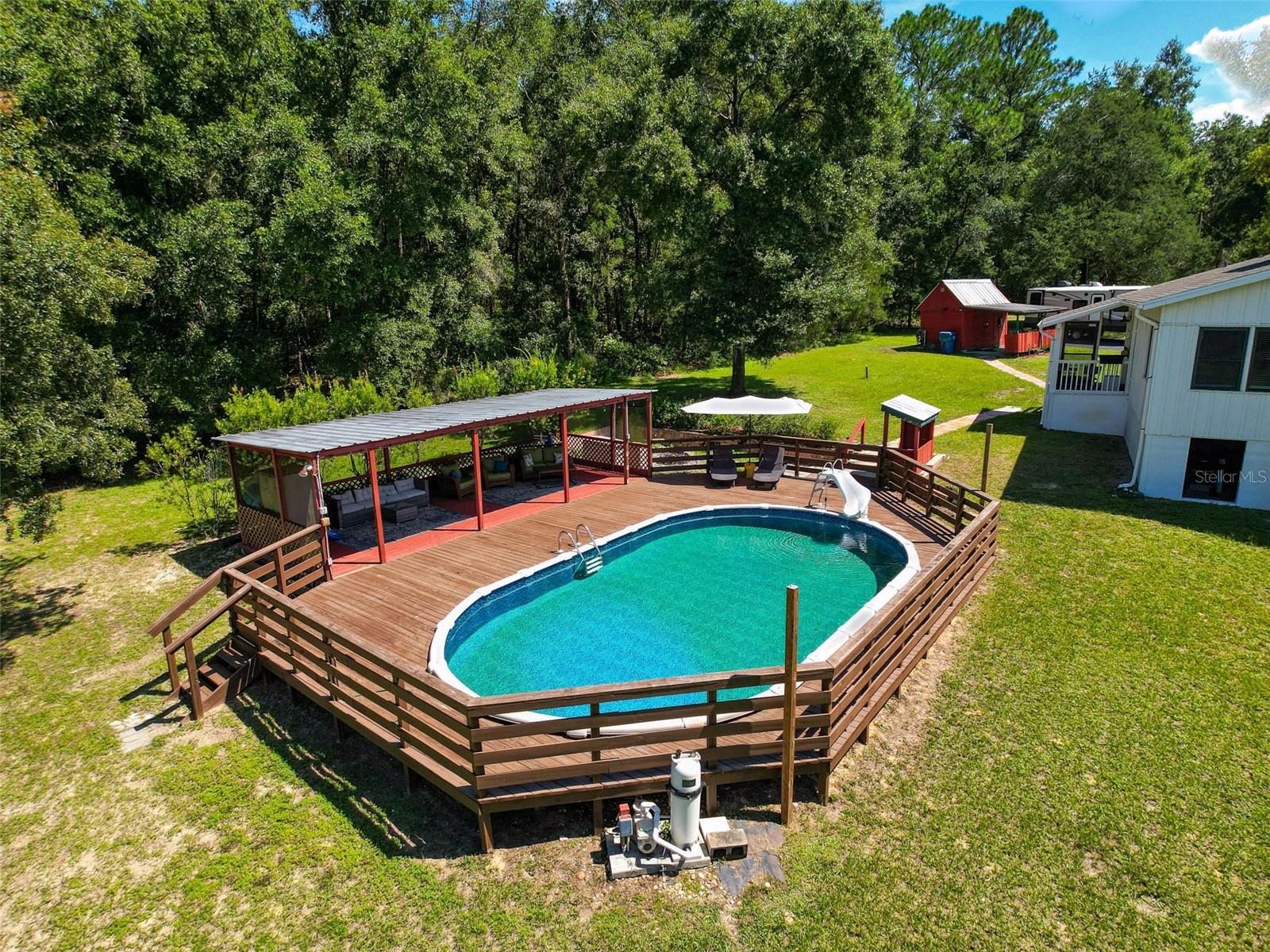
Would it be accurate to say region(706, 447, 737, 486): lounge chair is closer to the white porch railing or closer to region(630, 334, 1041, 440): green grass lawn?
region(630, 334, 1041, 440): green grass lawn

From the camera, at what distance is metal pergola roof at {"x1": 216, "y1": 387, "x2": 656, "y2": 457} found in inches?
446

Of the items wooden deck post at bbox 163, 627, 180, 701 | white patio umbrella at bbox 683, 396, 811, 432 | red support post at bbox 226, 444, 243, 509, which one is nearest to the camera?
wooden deck post at bbox 163, 627, 180, 701

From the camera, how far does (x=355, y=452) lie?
35.8ft

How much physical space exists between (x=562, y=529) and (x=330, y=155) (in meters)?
17.5

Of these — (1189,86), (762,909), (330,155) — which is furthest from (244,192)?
(1189,86)

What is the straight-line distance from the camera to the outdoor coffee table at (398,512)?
14133 mm

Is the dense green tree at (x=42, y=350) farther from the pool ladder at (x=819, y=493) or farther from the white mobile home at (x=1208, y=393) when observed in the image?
the white mobile home at (x=1208, y=393)

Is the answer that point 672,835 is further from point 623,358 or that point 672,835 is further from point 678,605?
point 623,358

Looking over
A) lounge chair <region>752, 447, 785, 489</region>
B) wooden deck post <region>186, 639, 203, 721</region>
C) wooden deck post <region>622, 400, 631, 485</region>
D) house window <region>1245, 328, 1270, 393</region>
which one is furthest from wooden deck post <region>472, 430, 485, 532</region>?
house window <region>1245, 328, 1270, 393</region>

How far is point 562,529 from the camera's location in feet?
45.6

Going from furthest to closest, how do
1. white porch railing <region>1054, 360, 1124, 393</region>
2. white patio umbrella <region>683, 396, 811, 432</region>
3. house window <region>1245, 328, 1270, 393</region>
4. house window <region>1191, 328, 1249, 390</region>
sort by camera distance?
white porch railing <region>1054, 360, 1124, 393</region> < white patio umbrella <region>683, 396, 811, 432</region> < house window <region>1191, 328, 1249, 390</region> < house window <region>1245, 328, 1270, 393</region>

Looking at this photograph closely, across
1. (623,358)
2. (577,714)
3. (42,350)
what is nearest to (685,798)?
(577,714)

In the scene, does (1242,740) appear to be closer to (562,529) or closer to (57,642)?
(562,529)

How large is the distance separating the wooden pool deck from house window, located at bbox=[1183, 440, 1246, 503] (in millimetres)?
6563
